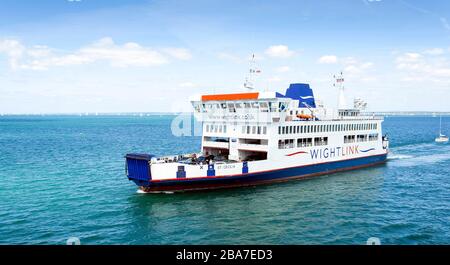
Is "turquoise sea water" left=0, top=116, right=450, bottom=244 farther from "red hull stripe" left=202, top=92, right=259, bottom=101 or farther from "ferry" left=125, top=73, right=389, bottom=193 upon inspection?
"red hull stripe" left=202, top=92, right=259, bottom=101

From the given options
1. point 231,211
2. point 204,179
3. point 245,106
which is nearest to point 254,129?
point 245,106

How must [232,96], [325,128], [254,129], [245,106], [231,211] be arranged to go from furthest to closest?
[325,128] → [245,106] → [232,96] → [254,129] → [231,211]

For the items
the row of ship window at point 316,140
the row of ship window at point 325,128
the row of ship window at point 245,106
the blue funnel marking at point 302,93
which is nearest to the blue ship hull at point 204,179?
the row of ship window at point 316,140

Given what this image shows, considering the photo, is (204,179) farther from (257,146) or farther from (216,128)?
(216,128)

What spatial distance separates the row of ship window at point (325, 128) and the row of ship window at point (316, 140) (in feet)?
2.70

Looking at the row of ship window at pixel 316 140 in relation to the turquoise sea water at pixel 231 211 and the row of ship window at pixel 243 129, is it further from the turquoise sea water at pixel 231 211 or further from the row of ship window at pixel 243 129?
the turquoise sea water at pixel 231 211

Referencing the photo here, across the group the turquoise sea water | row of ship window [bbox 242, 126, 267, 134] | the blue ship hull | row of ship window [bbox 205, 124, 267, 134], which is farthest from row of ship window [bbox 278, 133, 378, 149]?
the turquoise sea water

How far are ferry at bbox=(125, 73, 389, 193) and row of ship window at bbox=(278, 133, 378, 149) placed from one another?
93 millimetres

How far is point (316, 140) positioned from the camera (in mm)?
35312

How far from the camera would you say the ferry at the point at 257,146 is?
87.7 ft

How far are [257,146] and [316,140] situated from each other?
7.96m
